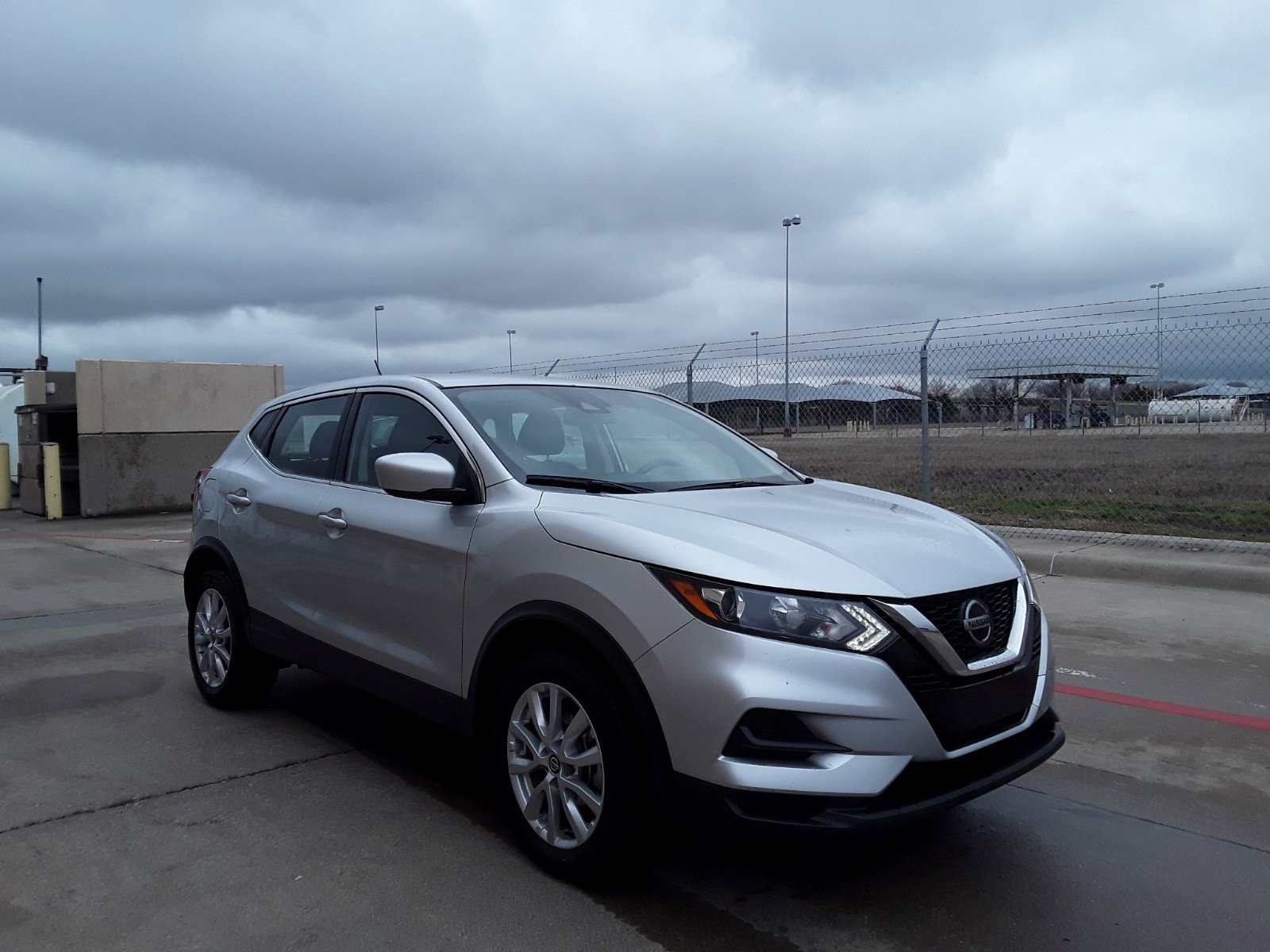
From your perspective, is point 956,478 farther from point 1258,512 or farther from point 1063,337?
point 1063,337

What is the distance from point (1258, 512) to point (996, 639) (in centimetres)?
959

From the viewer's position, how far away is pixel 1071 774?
4.26 metres

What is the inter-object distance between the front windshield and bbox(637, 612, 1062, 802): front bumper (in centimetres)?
107

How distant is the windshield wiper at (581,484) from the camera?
11.9 ft

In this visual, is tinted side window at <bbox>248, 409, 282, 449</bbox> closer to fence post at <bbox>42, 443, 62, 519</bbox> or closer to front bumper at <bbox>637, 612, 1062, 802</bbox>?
front bumper at <bbox>637, 612, 1062, 802</bbox>

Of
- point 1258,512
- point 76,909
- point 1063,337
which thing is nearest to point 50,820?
point 76,909

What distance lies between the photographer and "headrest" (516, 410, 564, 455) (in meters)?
3.94

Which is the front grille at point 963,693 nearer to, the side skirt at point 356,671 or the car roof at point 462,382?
the side skirt at point 356,671

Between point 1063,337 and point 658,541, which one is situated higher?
point 1063,337

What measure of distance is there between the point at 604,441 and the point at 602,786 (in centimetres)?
156

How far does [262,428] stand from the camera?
17.7 feet

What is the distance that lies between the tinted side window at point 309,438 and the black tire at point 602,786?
1763 mm

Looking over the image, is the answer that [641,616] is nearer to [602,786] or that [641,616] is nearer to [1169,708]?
[602,786]

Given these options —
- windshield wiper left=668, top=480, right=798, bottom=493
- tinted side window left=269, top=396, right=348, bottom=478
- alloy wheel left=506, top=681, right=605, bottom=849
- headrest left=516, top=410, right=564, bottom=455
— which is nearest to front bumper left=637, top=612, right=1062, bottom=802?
alloy wheel left=506, top=681, right=605, bottom=849
